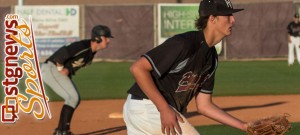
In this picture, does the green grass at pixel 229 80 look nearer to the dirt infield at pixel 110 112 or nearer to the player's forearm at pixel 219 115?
the dirt infield at pixel 110 112

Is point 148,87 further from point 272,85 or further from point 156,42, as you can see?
point 156,42

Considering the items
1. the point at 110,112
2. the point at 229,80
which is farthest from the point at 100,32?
the point at 229,80

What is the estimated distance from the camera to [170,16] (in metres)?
28.0

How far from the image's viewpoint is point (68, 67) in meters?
10.6

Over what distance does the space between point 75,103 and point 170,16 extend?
17.7 m

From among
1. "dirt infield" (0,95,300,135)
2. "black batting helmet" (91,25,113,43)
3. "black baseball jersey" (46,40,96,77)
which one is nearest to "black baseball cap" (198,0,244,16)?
"black batting helmet" (91,25,113,43)

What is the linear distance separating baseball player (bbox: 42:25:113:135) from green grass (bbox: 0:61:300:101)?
5.37 metres

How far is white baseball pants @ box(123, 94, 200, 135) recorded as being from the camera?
5379mm

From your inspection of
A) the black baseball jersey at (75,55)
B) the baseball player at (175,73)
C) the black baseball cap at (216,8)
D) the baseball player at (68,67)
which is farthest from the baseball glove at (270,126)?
the black baseball jersey at (75,55)

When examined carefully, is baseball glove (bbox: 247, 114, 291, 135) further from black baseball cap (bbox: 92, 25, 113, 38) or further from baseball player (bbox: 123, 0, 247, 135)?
black baseball cap (bbox: 92, 25, 113, 38)

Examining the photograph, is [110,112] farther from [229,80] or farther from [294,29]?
[294,29]

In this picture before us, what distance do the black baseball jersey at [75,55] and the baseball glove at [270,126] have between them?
5.21m

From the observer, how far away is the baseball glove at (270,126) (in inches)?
216

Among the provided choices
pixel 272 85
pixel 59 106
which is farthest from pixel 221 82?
pixel 59 106
